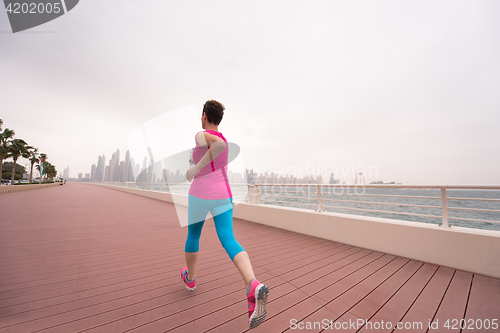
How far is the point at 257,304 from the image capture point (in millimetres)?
1016

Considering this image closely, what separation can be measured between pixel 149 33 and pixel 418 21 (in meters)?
9.94

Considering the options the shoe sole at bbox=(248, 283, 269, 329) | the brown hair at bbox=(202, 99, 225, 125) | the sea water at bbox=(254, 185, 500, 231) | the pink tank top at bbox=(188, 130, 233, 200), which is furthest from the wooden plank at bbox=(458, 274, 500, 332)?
the brown hair at bbox=(202, 99, 225, 125)

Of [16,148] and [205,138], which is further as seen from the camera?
[16,148]

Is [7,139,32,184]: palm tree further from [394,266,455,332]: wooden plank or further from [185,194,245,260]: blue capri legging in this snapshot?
[394,266,455,332]: wooden plank

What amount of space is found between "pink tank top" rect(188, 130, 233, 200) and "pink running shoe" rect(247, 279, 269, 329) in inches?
22.9

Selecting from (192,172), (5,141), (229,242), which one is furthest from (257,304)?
(5,141)

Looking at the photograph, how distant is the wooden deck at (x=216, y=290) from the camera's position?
130cm

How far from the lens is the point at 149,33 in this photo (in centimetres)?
838

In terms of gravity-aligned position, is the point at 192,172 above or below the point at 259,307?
above

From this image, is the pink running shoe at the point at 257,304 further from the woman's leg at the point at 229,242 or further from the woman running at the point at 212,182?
the woman running at the point at 212,182


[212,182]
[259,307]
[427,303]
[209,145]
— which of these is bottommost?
[427,303]

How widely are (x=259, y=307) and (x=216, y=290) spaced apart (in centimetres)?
87

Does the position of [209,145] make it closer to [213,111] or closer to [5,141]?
[213,111]

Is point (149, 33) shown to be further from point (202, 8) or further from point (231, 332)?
point (231, 332)
